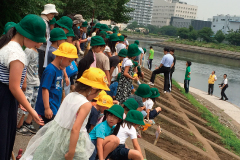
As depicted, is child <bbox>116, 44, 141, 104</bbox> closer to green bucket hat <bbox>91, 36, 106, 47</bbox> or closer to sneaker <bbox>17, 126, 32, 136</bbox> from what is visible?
green bucket hat <bbox>91, 36, 106, 47</bbox>

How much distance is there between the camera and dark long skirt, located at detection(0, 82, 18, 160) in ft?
9.39

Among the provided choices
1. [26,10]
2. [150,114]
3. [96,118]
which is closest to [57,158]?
[96,118]

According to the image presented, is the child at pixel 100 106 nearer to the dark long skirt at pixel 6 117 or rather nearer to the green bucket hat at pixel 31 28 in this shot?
the dark long skirt at pixel 6 117

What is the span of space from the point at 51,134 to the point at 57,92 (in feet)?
3.06

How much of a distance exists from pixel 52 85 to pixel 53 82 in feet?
0.13

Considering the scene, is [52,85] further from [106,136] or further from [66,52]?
[106,136]

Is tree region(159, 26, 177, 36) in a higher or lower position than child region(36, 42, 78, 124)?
lower

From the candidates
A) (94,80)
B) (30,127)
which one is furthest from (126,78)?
(94,80)

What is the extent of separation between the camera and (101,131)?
3959mm

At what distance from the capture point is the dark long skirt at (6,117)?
9.39ft

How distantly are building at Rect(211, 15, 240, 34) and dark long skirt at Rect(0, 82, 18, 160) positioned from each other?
141999 mm

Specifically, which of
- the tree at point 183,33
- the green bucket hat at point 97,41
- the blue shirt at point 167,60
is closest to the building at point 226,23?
the tree at point 183,33

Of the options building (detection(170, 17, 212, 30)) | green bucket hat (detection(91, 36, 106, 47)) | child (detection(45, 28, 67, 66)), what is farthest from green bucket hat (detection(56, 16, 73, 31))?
building (detection(170, 17, 212, 30))

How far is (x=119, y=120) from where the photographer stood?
13.7 ft
